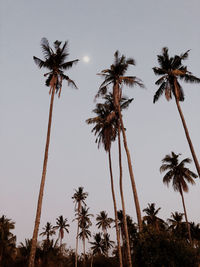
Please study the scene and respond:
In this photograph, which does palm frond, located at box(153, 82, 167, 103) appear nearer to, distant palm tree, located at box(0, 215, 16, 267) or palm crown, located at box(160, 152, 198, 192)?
palm crown, located at box(160, 152, 198, 192)

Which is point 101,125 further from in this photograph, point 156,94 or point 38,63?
point 38,63

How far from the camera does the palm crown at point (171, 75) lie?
73.9 feet

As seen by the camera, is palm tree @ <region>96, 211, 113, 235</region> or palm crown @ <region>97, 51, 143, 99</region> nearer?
palm crown @ <region>97, 51, 143, 99</region>

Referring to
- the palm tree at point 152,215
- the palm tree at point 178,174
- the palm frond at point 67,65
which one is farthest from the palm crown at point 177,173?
the palm frond at point 67,65

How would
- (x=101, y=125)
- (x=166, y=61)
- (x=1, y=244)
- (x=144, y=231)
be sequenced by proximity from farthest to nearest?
(x=1, y=244)
(x=101, y=125)
(x=166, y=61)
(x=144, y=231)

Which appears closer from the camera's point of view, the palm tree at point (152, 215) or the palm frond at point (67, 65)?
the palm frond at point (67, 65)

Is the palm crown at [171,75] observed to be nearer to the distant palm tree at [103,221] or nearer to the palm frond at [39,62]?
the palm frond at [39,62]

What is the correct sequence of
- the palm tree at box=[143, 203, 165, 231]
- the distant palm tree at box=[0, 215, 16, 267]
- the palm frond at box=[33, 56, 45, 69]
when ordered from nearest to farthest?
1. the palm frond at box=[33, 56, 45, 69]
2. the distant palm tree at box=[0, 215, 16, 267]
3. the palm tree at box=[143, 203, 165, 231]

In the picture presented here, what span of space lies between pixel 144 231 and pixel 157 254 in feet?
6.38

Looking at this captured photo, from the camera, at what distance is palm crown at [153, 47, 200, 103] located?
22531mm

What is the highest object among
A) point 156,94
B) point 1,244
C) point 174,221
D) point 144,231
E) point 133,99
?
point 133,99

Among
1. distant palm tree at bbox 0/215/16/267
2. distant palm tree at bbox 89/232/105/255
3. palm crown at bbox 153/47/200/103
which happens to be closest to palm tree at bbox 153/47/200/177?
palm crown at bbox 153/47/200/103

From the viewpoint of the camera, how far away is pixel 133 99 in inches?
1061

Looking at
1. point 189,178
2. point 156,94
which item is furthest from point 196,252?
point 189,178
